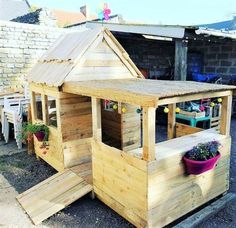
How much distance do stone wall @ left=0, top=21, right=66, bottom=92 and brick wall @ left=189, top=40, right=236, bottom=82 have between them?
589 centimetres

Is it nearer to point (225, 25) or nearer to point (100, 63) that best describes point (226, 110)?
point (100, 63)

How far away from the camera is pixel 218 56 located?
10.5 metres

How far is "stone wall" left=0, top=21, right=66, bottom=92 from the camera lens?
26.6 ft

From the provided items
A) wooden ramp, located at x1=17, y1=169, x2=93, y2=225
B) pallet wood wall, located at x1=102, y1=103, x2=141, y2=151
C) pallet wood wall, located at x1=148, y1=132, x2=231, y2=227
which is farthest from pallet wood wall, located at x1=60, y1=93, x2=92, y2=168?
pallet wood wall, located at x1=148, y1=132, x2=231, y2=227

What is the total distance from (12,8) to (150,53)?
52.9ft

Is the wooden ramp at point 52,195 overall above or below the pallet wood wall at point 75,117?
below

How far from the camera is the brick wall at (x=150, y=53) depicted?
10.1m

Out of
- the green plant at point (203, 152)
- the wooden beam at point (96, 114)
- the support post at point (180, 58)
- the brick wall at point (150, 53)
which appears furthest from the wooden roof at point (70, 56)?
the brick wall at point (150, 53)

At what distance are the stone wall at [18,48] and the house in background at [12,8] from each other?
44.7ft

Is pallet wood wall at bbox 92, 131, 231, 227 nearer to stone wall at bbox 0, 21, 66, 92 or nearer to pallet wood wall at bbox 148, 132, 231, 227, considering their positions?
pallet wood wall at bbox 148, 132, 231, 227

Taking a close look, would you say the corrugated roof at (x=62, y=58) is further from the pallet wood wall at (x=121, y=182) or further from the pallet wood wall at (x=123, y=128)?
the pallet wood wall at (x=121, y=182)

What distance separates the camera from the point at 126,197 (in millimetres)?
3318

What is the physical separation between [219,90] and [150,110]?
3.71 ft

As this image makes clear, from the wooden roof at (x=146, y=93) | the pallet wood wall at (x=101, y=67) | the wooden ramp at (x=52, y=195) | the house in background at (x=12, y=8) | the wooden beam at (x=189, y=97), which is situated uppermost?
the house in background at (x=12, y=8)
